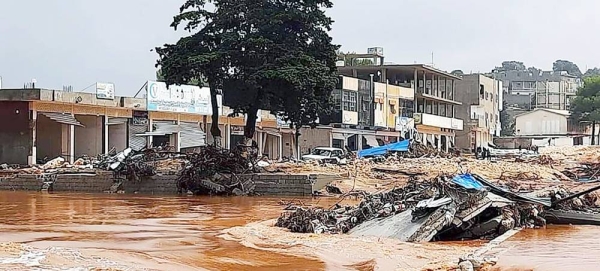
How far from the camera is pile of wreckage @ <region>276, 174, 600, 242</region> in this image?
1550cm

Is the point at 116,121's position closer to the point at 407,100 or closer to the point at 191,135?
the point at 191,135

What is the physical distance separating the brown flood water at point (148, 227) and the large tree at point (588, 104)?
63.4 m

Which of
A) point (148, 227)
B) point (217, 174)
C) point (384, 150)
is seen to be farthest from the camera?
point (384, 150)

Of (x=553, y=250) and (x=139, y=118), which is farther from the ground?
(x=139, y=118)

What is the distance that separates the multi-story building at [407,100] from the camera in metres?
63.1

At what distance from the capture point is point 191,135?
165 ft

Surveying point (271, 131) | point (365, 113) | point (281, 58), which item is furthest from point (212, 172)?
point (365, 113)

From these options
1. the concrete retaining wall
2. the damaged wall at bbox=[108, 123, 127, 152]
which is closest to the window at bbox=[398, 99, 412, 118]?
the damaged wall at bbox=[108, 123, 127, 152]

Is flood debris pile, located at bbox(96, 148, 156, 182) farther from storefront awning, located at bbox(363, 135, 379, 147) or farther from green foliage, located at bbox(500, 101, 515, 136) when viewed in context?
green foliage, located at bbox(500, 101, 515, 136)

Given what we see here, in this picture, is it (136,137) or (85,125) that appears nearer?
(85,125)

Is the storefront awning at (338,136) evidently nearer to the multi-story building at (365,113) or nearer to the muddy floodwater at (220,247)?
the multi-story building at (365,113)

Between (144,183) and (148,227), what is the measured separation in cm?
1472

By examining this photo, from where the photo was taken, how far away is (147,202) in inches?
1110

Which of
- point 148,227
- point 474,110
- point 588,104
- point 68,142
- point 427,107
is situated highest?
point 588,104
